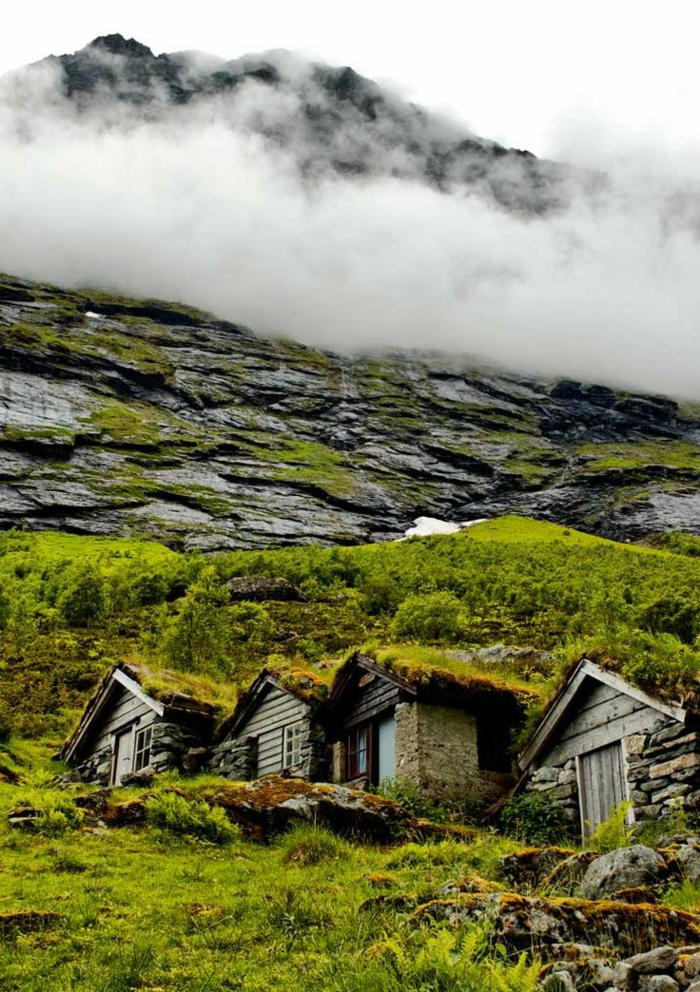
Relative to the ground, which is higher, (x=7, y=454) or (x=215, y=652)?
(x=7, y=454)

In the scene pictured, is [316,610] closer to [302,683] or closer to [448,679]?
[302,683]

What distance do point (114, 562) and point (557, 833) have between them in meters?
67.0

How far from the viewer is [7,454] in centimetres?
12400

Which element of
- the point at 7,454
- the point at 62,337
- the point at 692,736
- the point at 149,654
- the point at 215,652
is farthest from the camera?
the point at 62,337

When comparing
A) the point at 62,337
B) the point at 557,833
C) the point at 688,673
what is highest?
the point at 62,337

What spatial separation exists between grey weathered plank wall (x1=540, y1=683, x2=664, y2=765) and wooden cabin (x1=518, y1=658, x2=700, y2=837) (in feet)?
0.06

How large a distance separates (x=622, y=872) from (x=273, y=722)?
15.0m

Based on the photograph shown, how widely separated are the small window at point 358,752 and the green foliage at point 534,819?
4840 millimetres

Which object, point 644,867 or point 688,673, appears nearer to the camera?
point 644,867

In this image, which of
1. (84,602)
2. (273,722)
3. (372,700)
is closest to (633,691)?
(372,700)

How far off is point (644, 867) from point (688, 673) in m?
5.84

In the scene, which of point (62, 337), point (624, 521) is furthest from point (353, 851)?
point (62, 337)

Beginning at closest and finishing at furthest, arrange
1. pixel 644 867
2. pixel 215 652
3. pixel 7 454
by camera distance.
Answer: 1. pixel 644 867
2. pixel 215 652
3. pixel 7 454

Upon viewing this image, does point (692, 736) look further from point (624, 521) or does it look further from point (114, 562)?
point (624, 521)
